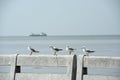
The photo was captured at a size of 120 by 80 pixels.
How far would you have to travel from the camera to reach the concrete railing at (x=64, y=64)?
13.8 m

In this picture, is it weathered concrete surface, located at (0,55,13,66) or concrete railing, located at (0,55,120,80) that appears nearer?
concrete railing, located at (0,55,120,80)

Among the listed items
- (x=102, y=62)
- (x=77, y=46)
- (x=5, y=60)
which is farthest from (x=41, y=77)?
(x=77, y=46)

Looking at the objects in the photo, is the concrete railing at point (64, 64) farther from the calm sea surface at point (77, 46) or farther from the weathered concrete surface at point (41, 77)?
the calm sea surface at point (77, 46)

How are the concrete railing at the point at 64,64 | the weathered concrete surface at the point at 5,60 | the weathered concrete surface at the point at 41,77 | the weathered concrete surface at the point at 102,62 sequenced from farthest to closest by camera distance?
the weathered concrete surface at the point at 5,60 < the weathered concrete surface at the point at 41,77 < the concrete railing at the point at 64,64 < the weathered concrete surface at the point at 102,62

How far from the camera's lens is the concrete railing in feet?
45.3

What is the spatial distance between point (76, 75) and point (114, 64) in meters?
1.36

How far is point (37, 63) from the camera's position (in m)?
14.6

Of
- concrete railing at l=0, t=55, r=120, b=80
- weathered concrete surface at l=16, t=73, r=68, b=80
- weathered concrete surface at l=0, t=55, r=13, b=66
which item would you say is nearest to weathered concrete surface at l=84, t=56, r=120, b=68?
concrete railing at l=0, t=55, r=120, b=80

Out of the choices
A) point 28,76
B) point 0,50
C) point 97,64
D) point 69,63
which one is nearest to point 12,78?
point 28,76

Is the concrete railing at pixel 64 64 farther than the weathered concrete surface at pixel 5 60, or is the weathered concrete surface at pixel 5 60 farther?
the weathered concrete surface at pixel 5 60

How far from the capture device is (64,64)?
1425cm

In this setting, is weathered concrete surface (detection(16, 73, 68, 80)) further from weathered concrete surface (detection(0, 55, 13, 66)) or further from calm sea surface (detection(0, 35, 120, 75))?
calm sea surface (detection(0, 35, 120, 75))

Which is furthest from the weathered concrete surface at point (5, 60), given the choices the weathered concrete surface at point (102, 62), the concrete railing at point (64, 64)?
the weathered concrete surface at point (102, 62)

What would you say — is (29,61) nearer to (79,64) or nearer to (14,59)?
(14,59)
